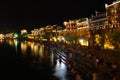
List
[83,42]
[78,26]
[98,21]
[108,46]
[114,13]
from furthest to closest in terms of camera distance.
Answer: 1. [78,26]
2. [98,21]
3. [83,42]
4. [114,13]
5. [108,46]

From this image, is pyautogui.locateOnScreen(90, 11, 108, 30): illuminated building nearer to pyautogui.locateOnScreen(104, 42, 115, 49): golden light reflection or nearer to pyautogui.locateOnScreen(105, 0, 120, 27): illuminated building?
pyautogui.locateOnScreen(105, 0, 120, 27): illuminated building

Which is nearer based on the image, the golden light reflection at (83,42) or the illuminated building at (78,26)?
the golden light reflection at (83,42)

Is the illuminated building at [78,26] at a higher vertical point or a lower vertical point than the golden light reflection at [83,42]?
higher

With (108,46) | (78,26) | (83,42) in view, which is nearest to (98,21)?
(83,42)

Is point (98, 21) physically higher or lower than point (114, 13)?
lower

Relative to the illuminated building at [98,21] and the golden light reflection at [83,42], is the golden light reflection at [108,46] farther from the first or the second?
the illuminated building at [98,21]

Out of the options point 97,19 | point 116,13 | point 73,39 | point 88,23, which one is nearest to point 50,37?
point 88,23

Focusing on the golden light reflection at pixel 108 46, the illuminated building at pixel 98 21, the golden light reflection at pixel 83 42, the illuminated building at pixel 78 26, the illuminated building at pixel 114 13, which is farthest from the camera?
→ the illuminated building at pixel 78 26

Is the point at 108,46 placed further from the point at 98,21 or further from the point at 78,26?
the point at 78,26

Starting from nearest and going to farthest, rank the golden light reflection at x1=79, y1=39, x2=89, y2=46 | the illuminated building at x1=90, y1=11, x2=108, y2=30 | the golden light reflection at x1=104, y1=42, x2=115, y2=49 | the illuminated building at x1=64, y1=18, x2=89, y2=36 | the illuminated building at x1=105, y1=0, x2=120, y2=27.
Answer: the golden light reflection at x1=104, y1=42, x2=115, y2=49 → the illuminated building at x1=105, y1=0, x2=120, y2=27 → the golden light reflection at x1=79, y1=39, x2=89, y2=46 → the illuminated building at x1=90, y1=11, x2=108, y2=30 → the illuminated building at x1=64, y1=18, x2=89, y2=36

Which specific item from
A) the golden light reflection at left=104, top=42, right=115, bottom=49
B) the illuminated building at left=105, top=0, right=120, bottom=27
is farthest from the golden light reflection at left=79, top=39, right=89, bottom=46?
the golden light reflection at left=104, top=42, right=115, bottom=49

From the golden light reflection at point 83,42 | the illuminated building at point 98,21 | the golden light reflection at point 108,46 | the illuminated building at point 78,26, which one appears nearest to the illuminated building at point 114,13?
the golden light reflection at point 83,42

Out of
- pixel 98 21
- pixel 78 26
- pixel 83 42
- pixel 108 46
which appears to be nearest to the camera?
pixel 108 46

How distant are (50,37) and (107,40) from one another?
378ft
